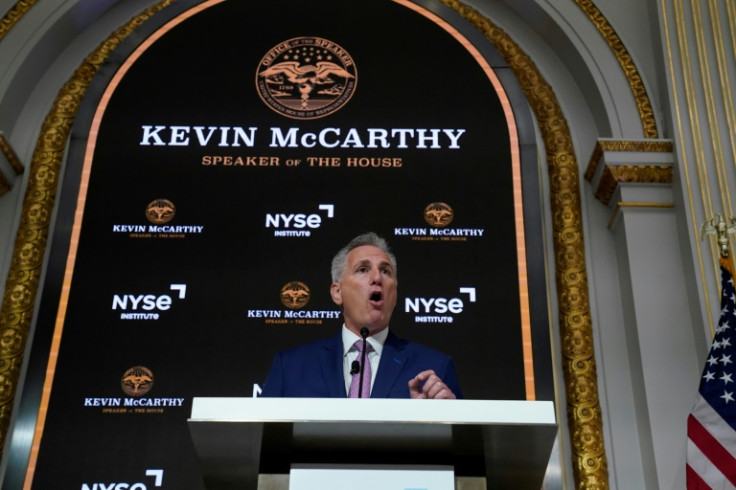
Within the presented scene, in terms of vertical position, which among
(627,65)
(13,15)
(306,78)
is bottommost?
(306,78)

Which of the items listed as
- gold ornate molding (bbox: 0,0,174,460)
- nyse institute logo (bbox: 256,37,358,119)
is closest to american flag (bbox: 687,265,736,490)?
nyse institute logo (bbox: 256,37,358,119)

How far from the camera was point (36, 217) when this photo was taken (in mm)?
5602

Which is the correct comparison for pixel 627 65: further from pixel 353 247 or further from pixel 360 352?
pixel 360 352

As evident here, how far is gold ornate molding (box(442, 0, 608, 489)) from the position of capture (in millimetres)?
4977

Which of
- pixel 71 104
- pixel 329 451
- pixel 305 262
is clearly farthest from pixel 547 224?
pixel 329 451

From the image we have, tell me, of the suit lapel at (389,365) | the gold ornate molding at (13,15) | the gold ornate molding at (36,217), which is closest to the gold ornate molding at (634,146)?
the suit lapel at (389,365)

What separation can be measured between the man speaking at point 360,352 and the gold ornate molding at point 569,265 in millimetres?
659

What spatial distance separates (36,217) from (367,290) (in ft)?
6.34

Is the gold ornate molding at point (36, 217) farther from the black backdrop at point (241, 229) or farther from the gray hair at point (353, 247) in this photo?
the gray hair at point (353, 247)

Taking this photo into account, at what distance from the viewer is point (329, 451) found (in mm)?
2559

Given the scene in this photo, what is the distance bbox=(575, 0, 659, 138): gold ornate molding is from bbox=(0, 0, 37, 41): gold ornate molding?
11.3 feet

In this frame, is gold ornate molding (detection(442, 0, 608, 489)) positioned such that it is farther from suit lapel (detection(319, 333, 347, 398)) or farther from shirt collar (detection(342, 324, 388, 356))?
suit lapel (detection(319, 333, 347, 398))

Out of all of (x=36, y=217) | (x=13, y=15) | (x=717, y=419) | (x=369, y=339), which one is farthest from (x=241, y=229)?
(x=717, y=419)

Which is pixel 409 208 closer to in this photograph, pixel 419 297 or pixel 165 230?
pixel 419 297
